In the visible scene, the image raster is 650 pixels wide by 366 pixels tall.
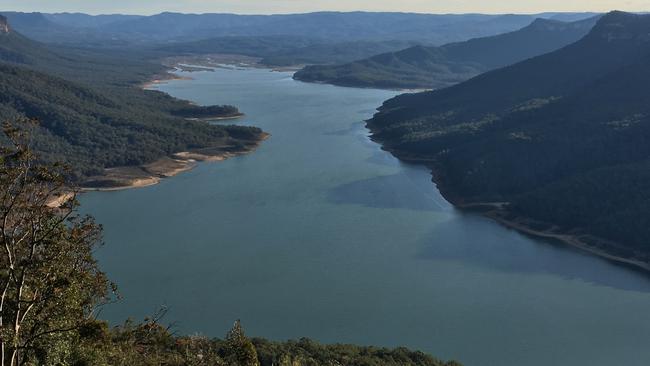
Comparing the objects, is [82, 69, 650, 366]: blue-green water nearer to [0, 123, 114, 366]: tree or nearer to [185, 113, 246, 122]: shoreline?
[0, 123, 114, 366]: tree

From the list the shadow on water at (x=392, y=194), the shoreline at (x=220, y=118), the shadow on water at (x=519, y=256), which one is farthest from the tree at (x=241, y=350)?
the shoreline at (x=220, y=118)

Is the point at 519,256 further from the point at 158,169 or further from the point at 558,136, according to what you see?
the point at 158,169

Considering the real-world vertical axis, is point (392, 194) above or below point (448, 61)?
below

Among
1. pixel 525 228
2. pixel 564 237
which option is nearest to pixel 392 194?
pixel 525 228

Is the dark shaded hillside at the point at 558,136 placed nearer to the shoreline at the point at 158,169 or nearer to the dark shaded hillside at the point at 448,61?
the shoreline at the point at 158,169

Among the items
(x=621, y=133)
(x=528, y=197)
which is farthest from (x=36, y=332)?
(x=621, y=133)

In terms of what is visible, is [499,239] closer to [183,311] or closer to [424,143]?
[183,311]

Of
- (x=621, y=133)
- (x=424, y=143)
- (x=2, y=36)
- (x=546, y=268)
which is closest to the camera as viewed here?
(x=546, y=268)

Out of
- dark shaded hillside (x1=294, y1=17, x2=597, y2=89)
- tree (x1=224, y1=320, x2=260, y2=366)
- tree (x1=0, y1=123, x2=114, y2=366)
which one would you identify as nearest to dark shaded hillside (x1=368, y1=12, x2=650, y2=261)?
tree (x1=224, y1=320, x2=260, y2=366)
